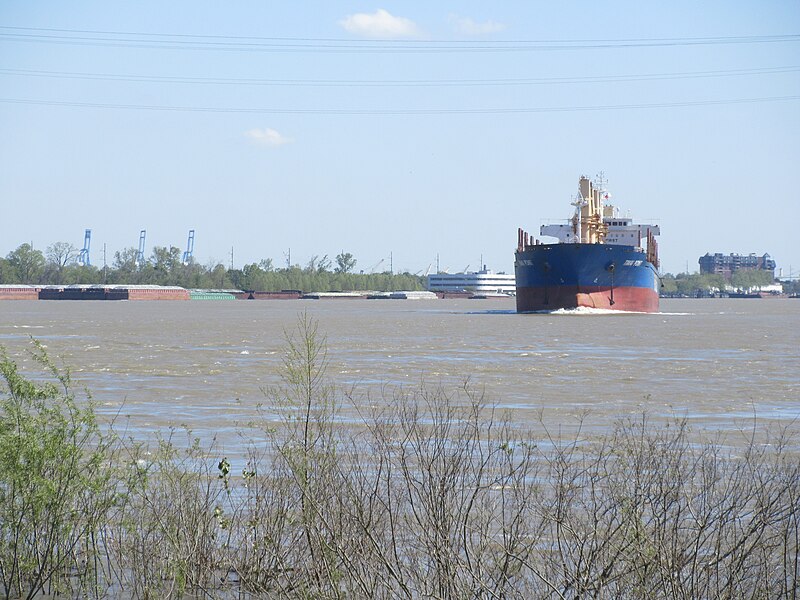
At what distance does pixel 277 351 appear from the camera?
39719mm

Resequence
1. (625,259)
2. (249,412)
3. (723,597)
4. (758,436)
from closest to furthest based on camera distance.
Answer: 1. (723,597)
2. (758,436)
3. (249,412)
4. (625,259)

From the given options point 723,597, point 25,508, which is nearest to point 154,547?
point 25,508

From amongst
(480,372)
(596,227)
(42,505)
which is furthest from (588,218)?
(42,505)

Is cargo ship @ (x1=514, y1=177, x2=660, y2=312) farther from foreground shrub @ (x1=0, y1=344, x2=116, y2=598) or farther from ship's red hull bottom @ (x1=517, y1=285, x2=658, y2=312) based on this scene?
foreground shrub @ (x1=0, y1=344, x2=116, y2=598)

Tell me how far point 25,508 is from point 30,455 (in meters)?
0.42

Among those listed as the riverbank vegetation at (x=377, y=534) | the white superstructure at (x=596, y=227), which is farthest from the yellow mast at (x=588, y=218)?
the riverbank vegetation at (x=377, y=534)

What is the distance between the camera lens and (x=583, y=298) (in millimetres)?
77375

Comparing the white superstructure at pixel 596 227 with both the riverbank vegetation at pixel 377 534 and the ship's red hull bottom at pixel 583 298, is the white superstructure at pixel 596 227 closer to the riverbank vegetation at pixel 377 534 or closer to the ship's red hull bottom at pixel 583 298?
the ship's red hull bottom at pixel 583 298

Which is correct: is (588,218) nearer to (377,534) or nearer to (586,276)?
(586,276)

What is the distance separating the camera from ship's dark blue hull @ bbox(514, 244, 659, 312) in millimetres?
76000

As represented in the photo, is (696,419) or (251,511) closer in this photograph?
(251,511)

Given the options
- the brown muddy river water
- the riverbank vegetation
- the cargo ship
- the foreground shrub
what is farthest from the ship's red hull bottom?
the foreground shrub

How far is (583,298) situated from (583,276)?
1712 millimetres

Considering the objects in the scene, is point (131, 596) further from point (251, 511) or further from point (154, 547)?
point (251, 511)
